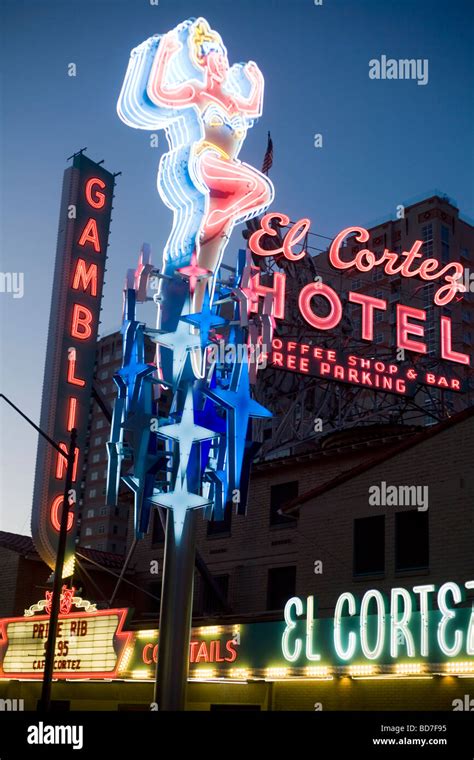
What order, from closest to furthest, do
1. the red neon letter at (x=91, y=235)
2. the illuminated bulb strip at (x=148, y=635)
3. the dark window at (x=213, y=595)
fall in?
1. the illuminated bulb strip at (x=148, y=635)
2. the red neon letter at (x=91, y=235)
3. the dark window at (x=213, y=595)

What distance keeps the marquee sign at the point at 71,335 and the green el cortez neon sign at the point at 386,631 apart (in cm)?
843

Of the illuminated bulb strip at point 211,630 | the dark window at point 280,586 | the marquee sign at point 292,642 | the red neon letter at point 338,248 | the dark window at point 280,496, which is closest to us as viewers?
the marquee sign at point 292,642

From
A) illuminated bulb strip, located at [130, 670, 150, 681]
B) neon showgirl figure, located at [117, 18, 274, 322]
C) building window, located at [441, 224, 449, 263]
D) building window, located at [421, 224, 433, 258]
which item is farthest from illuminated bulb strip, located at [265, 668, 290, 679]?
building window, located at [421, 224, 433, 258]

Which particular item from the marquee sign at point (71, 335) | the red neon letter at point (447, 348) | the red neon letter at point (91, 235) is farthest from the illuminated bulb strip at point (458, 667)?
the red neon letter at point (447, 348)

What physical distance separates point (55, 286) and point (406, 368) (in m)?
18.5

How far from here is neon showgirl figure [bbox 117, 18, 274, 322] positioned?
27578 mm

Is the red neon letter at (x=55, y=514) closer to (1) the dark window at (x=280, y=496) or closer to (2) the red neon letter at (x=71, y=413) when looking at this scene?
(2) the red neon letter at (x=71, y=413)

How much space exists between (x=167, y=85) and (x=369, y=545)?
14712mm

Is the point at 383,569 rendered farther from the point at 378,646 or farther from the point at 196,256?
the point at 196,256

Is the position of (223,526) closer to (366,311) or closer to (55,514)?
(55,514)

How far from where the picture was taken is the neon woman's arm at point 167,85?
29.2 metres

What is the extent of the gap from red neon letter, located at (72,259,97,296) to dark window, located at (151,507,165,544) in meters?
12.5

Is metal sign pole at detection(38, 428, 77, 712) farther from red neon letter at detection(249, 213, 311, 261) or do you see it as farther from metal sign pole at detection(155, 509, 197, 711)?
red neon letter at detection(249, 213, 311, 261)

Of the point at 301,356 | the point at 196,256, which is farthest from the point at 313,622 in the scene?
the point at 301,356
